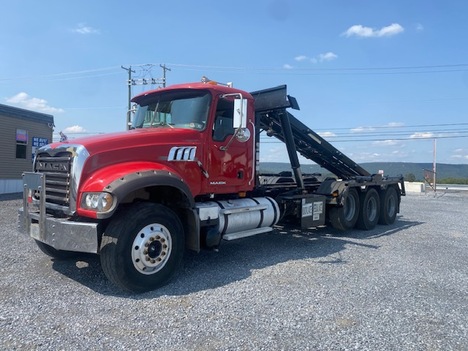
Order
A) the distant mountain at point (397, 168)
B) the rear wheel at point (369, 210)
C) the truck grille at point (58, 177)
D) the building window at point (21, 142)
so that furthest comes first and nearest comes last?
the building window at point (21, 142)
the distant mountain at point (397, 168)
the rear wheel at point (369, 210)
the truck grille at point (58, 177)

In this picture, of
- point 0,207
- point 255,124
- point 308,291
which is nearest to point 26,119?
point 0,207

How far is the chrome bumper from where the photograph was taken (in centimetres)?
447

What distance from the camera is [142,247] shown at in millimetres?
4707

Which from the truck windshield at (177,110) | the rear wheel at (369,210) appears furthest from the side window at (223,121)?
the rear wheel at (369,210)

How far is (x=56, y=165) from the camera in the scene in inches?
198

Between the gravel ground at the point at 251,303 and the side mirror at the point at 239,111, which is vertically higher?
the side mirror at the point at 239,111

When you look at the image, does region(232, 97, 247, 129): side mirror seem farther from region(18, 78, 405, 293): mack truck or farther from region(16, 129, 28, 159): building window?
region(16, 129, 28, 159): building window

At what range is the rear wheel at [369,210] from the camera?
970 cm

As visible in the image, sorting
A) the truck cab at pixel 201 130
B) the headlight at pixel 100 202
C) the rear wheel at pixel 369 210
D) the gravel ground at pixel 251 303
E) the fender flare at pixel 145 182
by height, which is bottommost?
the gravel ground at pixel 251 303

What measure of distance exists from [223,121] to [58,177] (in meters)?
2.53

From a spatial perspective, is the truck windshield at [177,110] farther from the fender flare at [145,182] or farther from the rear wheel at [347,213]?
the rear wheel at [347,213]

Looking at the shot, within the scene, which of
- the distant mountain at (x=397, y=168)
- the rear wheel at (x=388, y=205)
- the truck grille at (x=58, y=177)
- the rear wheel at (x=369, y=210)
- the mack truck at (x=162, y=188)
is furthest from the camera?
the rear wheel at (x=388, y=205)

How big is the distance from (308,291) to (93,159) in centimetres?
309

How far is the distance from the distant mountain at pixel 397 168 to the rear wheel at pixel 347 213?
1.37m
